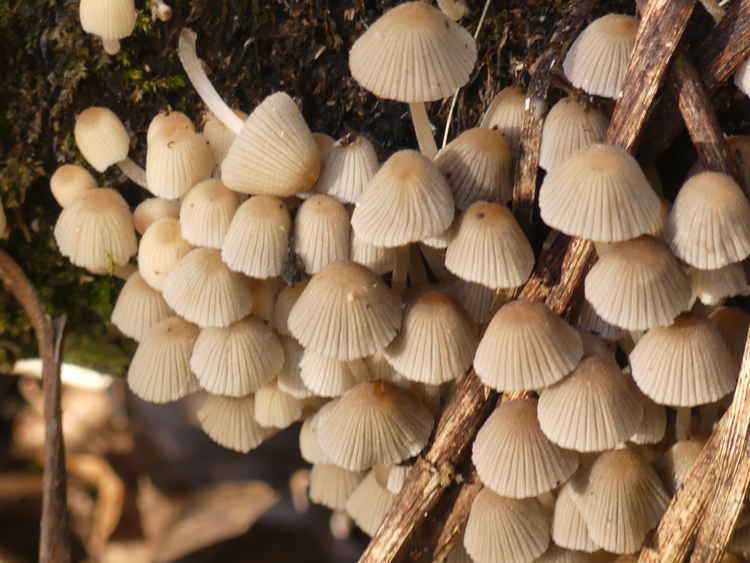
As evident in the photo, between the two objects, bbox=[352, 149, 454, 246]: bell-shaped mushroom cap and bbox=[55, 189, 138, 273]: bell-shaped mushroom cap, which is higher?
bbox=[352, 149, 454, 246]: bell-shaped mushroom cap

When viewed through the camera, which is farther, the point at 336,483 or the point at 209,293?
the point at 336,483

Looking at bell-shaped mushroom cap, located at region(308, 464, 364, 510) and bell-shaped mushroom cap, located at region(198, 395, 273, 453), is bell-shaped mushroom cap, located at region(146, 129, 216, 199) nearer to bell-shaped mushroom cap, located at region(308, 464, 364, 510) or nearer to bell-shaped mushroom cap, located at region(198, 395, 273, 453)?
bell-shaped mushroom cap, located at region(198, 395, 273, 453)

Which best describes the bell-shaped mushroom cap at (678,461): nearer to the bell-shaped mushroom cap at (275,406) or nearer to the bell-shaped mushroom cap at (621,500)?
the bell-shaped mushroom cap at (621,500)

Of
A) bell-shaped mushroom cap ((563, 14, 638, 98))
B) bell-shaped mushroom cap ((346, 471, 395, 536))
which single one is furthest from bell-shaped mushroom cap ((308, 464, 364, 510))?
bell-shaped mushroom cap ((563, 14, 638, 98))

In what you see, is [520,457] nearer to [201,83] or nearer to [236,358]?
[236,358]

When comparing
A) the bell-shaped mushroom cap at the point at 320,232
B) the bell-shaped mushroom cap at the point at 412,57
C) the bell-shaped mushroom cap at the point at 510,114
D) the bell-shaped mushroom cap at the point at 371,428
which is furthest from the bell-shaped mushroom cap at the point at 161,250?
the bell-shaped mushroom cap at the point at 510,114

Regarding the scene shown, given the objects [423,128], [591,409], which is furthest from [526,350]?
[423,128]

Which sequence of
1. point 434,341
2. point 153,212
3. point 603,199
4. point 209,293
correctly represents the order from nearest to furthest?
point 603,199
point 434,341
point 209,293
point 153,212
